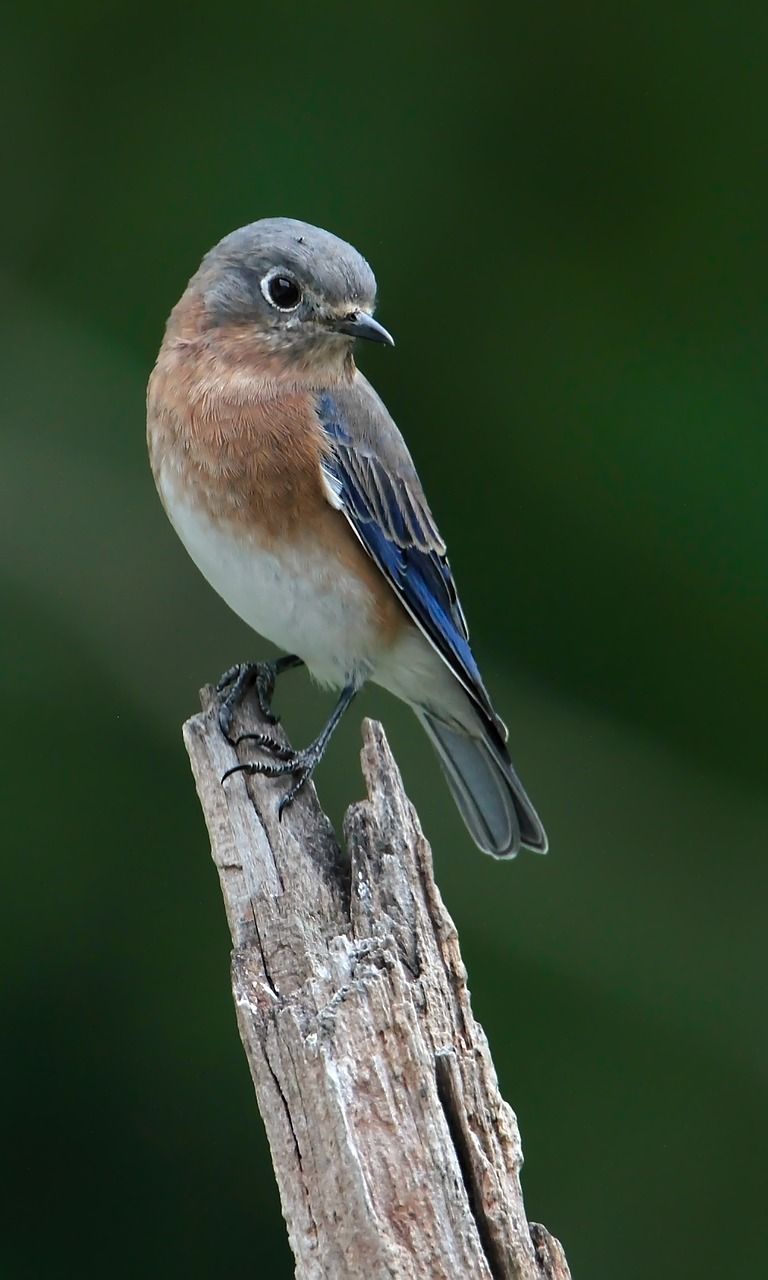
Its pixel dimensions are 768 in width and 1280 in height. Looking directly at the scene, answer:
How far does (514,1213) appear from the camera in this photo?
2670 mm

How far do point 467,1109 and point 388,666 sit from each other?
2068mm

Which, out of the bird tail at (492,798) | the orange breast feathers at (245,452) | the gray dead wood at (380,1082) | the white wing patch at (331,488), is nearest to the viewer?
the gray dead wood at (380,1082)

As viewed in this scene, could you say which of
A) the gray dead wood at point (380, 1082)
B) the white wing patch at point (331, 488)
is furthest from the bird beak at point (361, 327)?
the gray dead wood at point (380, 1082)

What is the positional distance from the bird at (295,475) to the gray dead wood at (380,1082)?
793 millimetres

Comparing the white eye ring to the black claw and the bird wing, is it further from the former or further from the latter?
the black claw

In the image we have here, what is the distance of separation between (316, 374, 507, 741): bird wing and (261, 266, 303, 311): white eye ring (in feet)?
0.86

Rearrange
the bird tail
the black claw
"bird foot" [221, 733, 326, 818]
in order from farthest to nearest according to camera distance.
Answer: the bird tail → the black claw → "bird foot" [221, 733, 326, 818]

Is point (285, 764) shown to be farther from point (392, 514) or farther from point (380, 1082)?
point (380, 1082)

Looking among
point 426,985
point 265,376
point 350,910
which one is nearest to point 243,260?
point 265,376

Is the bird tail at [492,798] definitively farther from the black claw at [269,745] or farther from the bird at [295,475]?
the black claw at [269,745]

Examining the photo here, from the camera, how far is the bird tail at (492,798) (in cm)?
479

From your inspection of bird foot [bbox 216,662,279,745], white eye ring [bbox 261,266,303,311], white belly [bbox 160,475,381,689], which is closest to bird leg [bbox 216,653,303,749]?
bird foot [bbox 216,662,279,745]

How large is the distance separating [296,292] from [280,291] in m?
0.04

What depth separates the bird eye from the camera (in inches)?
170
